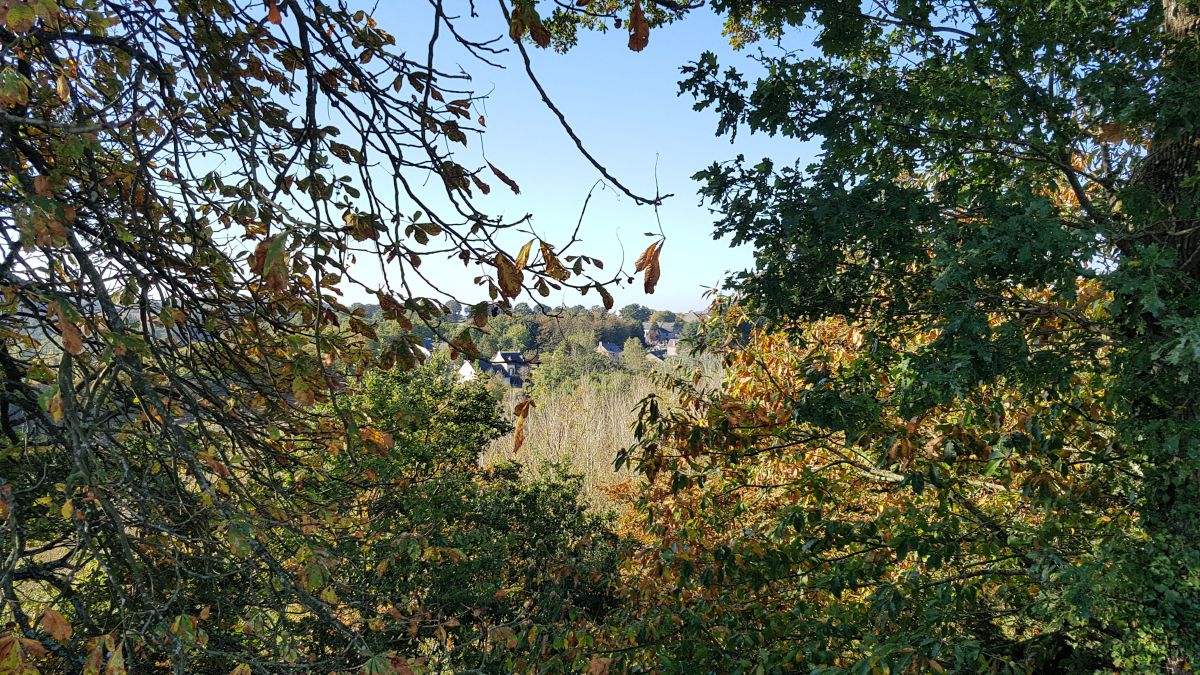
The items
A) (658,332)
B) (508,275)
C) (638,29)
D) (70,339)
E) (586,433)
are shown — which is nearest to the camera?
(70,339)

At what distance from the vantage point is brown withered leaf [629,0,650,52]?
1.75 m

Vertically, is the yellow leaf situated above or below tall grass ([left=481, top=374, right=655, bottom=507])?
below

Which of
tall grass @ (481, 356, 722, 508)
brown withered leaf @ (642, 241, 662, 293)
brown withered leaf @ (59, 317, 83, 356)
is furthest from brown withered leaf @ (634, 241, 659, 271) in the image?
tall grass @ (481, 356, 722, 508)

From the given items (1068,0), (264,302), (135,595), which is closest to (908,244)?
(1068,0)

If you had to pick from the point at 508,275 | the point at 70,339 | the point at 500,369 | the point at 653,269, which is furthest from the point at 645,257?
the point at 500,369

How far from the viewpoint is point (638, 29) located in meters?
1.77

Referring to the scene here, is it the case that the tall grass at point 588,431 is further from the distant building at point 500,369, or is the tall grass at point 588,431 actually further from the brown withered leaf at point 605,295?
the brown withered leaf at point 605,295

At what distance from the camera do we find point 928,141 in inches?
133

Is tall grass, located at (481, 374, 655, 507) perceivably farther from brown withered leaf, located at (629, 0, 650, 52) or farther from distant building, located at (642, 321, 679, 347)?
distant building, located at (642, 321, 679, 347)

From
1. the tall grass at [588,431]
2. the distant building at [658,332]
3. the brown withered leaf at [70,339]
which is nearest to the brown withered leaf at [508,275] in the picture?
the brown withered leaf at [70,339]

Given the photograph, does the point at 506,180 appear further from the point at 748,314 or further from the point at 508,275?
the point at 748,314

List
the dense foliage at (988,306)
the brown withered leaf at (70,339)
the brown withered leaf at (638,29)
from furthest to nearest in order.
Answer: the dense foliage at (988,306)
the brown withered leaf at (638,29)
the brown withered leaf at (70,339)

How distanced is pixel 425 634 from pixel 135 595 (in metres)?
3.02

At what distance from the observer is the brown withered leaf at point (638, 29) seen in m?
1.75
